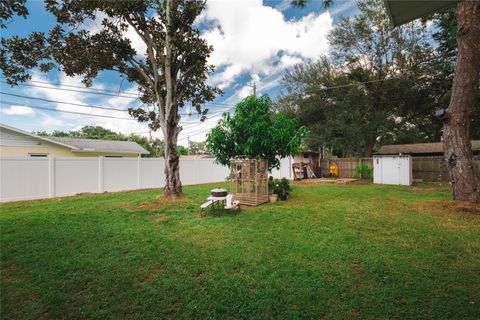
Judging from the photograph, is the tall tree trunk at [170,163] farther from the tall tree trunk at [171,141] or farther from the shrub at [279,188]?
the shrub at [279,188]

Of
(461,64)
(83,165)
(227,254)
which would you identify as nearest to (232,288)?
(227,254)

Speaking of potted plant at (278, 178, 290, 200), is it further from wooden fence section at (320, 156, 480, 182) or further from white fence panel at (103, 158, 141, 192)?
wooden fence section at (320, 156, 480, 182)

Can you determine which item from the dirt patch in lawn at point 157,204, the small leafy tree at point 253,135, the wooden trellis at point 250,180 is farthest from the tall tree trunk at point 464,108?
the dirt patch in lawn at point 157,204

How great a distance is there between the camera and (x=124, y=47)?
311 inches

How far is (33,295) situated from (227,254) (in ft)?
7.84

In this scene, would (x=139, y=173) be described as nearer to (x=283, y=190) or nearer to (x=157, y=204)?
(x=157, y=204)

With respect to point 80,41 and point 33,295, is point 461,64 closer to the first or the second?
point 33,295

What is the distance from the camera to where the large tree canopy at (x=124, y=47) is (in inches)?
261

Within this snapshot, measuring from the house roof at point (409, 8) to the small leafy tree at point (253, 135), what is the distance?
388cm

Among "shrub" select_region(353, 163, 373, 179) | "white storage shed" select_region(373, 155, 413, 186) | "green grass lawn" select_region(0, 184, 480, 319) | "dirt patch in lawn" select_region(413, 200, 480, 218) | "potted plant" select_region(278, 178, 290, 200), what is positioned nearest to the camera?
"green grass lawn" select_region(0, 184, 480, 319)

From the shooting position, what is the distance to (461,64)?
225 inches

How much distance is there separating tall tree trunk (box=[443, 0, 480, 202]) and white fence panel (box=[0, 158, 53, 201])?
522 inches

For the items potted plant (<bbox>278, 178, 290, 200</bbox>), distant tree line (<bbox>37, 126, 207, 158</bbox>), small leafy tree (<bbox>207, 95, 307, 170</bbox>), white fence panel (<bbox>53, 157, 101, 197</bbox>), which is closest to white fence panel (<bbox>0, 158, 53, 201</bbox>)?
white fence panel (<bbox>53, 157, 101, 197</bbox>)

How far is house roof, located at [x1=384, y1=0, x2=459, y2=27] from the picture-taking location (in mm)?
3764
